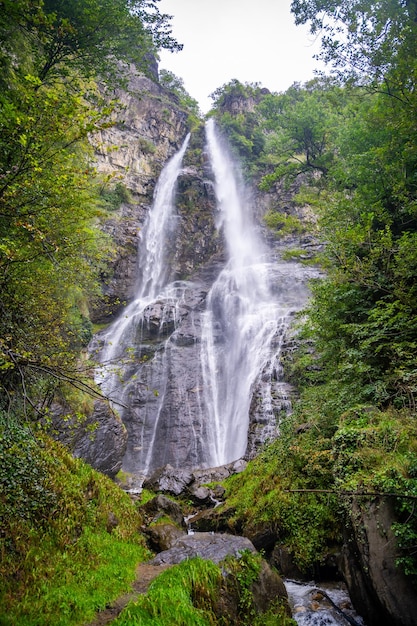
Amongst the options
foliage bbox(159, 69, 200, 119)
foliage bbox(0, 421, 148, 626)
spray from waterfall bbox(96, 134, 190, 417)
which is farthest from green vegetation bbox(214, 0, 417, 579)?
foliage bbox(159, 69, 200, 119)

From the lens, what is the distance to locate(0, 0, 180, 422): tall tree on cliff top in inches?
185

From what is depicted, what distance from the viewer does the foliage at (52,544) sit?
4277 mm

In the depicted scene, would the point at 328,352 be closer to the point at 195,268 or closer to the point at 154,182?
the point at 195,268

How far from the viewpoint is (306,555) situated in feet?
20.1

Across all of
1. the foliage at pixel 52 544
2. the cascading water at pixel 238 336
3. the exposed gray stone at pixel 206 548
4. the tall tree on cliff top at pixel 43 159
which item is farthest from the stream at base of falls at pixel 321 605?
the cascading water at pixel 238 336

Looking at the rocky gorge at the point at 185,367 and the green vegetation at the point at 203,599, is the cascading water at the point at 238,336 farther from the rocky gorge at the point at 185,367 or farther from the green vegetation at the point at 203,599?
the green vegetation at the point at 203,599

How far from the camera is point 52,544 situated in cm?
530

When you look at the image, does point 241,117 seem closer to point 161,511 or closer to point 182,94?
point 182,94

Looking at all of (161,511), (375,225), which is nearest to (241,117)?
(375,225)

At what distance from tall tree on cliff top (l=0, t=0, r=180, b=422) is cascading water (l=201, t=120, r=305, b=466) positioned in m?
10.9

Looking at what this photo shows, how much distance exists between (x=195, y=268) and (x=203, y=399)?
49.0ft

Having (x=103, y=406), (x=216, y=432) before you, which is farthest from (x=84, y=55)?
(x=216, y=432)

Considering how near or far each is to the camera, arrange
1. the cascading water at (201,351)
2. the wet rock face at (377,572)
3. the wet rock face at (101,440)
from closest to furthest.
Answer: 1. the wet rock face at (377,572)
2. the wet rock face at (101,440)
3. the cascading water at (201,351)

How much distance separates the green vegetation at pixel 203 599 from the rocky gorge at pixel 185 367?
1.55 meters
